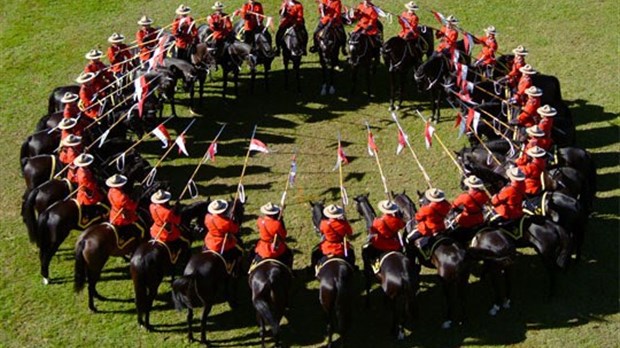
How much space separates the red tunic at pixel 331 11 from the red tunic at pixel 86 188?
8.15 metres

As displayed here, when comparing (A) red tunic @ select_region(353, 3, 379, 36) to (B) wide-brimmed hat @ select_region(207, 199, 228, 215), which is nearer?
(B) wide-brimmed hat @ select_region(207, 199, 228, 215)

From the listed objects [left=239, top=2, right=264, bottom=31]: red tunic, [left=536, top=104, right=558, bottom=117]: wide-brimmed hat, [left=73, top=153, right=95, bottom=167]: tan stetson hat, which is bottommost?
[left=73, top=153, right=95, bottom=167]: tan stetson hat

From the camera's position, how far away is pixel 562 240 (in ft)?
44.5

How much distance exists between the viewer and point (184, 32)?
19953mm

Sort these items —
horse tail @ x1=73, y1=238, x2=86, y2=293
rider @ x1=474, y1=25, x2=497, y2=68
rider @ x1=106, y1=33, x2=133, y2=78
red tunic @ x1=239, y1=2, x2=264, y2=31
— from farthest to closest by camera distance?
1. red tunic @ x1=239, y1=2, x2=264, y2=31
2. rider @ x1=106, y1=33, x2=133, y2=78
3. rider @ x1=474, y1=25, x2=497, y2=68
4. horse tail @ x1=73, y1=238, x2=86, y2=293

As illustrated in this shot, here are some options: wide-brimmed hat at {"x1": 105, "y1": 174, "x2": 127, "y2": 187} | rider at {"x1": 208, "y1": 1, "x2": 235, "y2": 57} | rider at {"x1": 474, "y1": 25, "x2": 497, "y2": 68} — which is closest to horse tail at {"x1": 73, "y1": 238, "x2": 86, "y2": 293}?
wide-brimmed hat at {"x1": 105, "y1": 174, "x2": 127, "y2": 187}

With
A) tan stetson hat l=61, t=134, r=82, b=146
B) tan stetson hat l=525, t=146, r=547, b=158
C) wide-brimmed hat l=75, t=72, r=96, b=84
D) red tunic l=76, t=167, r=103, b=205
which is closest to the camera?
red tunic l=76, t=167, r=103, b=205

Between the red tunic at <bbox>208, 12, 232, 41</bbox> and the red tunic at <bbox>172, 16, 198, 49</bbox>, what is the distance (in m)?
0.46

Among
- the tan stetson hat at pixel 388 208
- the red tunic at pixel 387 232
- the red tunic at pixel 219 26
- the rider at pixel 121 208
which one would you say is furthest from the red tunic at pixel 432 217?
the red tunic at pixel 219 26

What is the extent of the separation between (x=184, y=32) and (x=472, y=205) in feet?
31.1

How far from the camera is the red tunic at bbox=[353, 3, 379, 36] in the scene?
19.7 meters

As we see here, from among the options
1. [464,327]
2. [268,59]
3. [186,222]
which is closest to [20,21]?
[268,59]

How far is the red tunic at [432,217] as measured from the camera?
1335 cm

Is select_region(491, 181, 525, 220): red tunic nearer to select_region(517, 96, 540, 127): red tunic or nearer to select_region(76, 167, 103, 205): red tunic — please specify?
select_region(517, 96, 540, 127): red tunic
